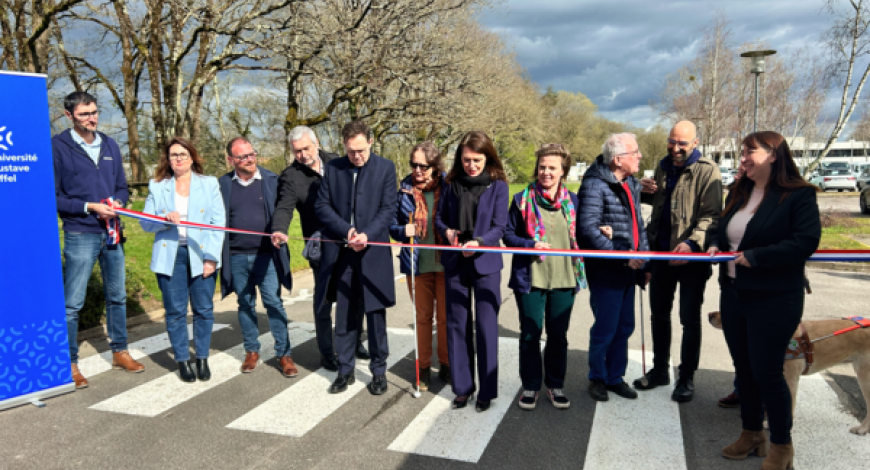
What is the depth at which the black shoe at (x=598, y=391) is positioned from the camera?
4.69m

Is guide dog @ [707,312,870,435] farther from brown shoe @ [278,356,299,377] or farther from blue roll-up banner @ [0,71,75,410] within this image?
blue roll-up banner @ [0,71,75,410]

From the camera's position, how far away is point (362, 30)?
15.6 m

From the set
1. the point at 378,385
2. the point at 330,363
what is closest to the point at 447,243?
the point at 378,385

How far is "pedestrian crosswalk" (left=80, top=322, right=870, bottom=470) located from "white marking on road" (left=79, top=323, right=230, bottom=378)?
64mm

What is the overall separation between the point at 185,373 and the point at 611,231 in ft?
13.1

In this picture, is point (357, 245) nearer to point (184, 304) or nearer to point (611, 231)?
point (184, 304)

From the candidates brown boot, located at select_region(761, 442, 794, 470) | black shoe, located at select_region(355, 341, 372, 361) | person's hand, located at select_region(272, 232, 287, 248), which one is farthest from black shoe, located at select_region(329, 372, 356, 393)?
brown boot, located at select_region(761, 442, 794, 470)

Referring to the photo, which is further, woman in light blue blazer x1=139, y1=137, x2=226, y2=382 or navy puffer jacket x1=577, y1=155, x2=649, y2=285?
woman in light blue blazer x1=139, y1=137, x2=226, y2=382

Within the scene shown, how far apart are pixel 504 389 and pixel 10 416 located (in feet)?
13.1

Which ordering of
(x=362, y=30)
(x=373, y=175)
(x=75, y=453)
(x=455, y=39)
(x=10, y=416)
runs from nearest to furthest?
(x=75, y=453), (x=10, y=416), (x=373, y=175), (x=362, y=30), (x=455, y=39)

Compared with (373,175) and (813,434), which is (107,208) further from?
(813,434)

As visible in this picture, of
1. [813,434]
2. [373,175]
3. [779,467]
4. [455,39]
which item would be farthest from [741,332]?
[455,39]

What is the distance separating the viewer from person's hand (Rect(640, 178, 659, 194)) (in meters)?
4.92

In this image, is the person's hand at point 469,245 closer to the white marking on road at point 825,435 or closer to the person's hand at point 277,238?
the person's hand at point 277,238
